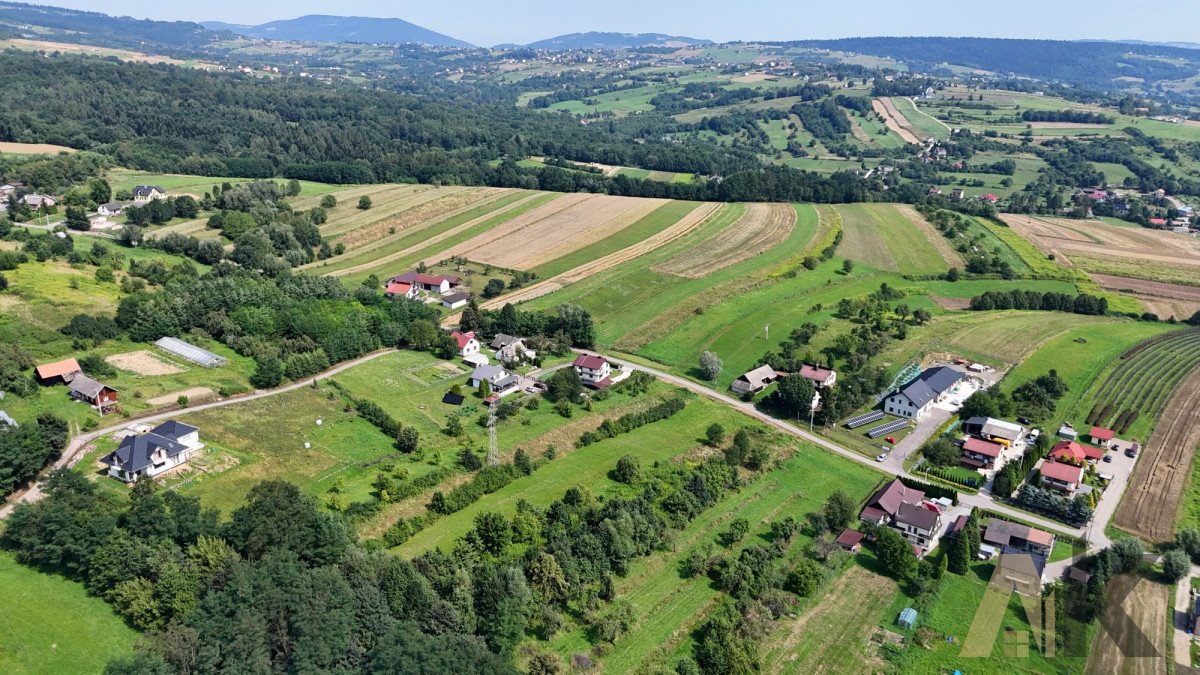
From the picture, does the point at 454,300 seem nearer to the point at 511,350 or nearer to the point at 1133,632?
the point at 511,350

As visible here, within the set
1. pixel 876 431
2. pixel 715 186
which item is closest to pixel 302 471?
pixel 876 431

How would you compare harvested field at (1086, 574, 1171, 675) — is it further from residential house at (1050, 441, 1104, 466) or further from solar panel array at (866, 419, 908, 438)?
solar panel array at (866, 419, 908, 438)

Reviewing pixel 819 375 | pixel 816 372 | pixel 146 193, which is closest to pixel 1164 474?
pixel 819 375

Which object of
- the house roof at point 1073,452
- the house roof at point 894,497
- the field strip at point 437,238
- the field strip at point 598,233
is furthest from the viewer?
the field strip at point 598,233

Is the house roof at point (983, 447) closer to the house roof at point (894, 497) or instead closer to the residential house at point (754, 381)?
the house roof at point (894, 497)

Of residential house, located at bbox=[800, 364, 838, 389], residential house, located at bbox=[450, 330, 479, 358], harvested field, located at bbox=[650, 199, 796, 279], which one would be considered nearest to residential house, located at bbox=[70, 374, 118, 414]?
residential house, located at bbox=[450, 330, 479, 358]

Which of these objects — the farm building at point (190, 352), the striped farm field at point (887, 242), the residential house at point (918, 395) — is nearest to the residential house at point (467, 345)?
the farm building at point (190, 352)

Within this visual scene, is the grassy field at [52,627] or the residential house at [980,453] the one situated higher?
the grassy field at [52,627]
